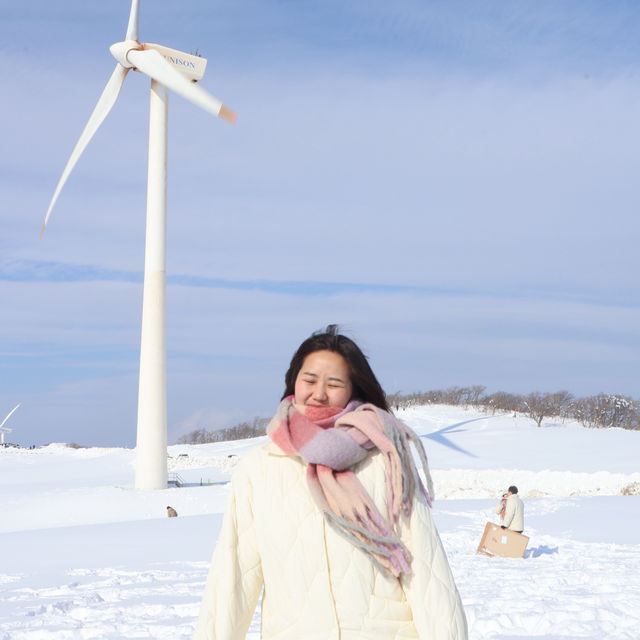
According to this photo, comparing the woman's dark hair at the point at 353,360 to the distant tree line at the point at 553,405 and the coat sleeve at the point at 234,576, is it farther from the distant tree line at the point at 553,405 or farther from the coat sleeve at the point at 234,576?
the distant tree line at the point at 553,405

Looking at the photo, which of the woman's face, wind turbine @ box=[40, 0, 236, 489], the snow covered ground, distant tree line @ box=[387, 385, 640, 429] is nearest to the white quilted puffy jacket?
the woman's face

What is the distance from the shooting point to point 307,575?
2807mm

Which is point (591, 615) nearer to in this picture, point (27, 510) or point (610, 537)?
point (610, 537)

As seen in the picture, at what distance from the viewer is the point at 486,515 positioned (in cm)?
1802

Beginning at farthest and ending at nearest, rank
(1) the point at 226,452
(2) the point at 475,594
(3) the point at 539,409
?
1. (3) the point at 539,409
2. (1) the point at 226,452
3. (2) the point at 475,594

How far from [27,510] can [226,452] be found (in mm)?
16654

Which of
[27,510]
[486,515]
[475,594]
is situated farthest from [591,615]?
[27,510]

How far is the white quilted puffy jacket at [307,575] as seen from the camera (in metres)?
2.75

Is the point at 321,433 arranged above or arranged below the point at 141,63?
below

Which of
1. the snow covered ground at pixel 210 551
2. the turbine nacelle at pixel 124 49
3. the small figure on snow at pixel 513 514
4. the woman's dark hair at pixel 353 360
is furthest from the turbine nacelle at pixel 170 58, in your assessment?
the woman's dark hair at pixel 353 360

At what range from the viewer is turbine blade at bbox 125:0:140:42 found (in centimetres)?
2691

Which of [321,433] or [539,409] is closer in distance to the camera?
[321,433]

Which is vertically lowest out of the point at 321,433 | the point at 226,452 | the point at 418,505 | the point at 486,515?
the point at 226,452

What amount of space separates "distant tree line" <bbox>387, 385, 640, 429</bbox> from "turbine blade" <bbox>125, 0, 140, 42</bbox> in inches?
1065
